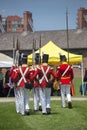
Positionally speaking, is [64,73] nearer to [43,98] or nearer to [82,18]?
[43,98]

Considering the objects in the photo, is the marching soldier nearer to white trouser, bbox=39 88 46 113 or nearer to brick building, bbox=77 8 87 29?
white trouser, bbox=39 88 46 113

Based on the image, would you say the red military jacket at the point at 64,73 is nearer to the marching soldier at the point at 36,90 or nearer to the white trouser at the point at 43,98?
the marching soldier at the point at 36,90

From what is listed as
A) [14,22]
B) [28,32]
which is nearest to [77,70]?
[28,32]

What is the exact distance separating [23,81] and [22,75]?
0.70 ft

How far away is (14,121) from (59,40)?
64.9 m

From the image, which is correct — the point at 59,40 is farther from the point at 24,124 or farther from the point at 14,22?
the point at 14,22

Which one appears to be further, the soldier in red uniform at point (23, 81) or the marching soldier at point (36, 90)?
the marching soldier at point (36, 90)

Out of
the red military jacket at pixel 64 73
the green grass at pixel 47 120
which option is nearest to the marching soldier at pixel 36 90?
the green grass at pixel 47 120

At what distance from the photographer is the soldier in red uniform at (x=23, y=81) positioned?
1698 cm

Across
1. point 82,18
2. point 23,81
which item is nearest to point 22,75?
point 23,81

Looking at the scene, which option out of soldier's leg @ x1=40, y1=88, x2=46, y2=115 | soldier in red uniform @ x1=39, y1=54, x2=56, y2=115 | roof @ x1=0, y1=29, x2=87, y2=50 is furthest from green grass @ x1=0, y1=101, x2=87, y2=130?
roof @ x1=0, y1=29, x2=87, y2=50

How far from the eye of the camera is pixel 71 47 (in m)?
77.3

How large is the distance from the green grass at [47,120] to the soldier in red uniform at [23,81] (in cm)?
34

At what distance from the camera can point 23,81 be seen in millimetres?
17000
